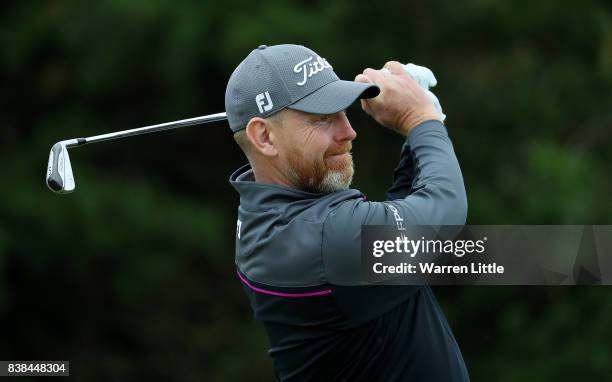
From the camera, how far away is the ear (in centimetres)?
253

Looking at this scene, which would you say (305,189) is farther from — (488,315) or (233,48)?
(488,315)

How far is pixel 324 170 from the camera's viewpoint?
249cm

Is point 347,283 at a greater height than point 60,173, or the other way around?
point 60,173

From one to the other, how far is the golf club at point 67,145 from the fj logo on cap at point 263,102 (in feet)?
0.95

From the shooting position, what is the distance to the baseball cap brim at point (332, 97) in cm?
247

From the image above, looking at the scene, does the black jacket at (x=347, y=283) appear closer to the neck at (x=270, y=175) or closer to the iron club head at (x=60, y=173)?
the neck at (x=270, y=175)

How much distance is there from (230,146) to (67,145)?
20.2 ft

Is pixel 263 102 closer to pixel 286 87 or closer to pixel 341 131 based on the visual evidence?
pixel 286 87

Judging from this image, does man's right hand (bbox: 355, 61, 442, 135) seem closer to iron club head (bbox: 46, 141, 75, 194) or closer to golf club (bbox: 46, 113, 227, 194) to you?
golf club (bbox: 46, 113, 227, 194)

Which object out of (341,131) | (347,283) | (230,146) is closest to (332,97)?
(341,131)

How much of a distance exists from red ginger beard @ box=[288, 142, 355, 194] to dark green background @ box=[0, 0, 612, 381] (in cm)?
518

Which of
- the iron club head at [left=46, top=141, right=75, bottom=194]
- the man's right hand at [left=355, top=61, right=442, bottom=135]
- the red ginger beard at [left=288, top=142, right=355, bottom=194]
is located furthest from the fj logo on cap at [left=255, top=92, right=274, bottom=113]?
the iron club head at [left=46, top=141, right=75, bottom=194]

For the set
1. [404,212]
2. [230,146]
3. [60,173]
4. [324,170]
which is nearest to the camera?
[404,212]

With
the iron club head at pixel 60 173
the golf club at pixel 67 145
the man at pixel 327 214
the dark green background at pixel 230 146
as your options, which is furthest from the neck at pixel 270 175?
the dark green background at pixel 230 146
